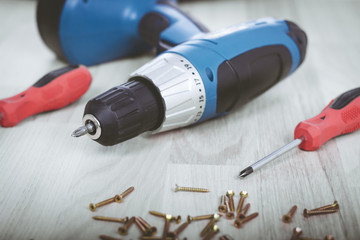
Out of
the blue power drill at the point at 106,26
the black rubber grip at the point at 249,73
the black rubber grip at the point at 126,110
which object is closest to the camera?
the black rubber grip at the point at 126,110

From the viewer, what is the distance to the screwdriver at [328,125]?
1015mm

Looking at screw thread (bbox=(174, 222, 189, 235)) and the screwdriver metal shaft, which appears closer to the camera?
screw thread (bbox=(174, 222, 189, 235))

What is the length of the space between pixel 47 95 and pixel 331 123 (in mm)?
759


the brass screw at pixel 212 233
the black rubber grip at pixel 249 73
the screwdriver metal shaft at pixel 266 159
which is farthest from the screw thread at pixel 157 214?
the black rubber grip at pixel 249 73

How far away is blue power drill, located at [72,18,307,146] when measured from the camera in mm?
943

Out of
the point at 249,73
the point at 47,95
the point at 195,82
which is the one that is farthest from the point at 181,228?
the point at 47,95

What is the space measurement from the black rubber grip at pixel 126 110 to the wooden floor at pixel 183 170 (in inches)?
4.1

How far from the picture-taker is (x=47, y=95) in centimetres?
117

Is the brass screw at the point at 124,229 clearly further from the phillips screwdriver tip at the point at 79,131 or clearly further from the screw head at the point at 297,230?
the screw head at the point at 297,230

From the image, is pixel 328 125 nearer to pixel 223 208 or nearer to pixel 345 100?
pixel 345 100

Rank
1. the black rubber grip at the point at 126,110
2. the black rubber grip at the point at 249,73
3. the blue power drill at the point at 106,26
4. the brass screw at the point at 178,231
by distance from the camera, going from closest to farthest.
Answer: the brass screw at the point at 178,231, the black rubber grip at the point at 126,110, the black rubber grip at the point at 249,73, the blue power drill at the point at 106,26

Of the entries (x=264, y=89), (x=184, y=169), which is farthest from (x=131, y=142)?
(x=264, y=89)

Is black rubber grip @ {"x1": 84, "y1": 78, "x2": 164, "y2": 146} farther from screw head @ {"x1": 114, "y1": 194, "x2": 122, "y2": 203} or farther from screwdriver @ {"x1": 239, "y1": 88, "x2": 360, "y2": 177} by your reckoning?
screwdriver @ {"x1": 239, "y1": 88, "x2": 360, "y2": 177}

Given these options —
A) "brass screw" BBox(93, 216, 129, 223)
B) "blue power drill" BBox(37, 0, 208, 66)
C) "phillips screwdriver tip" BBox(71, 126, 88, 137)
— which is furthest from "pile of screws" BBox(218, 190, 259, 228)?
"blue power drill" BBox(37, 0, 208, 66)
